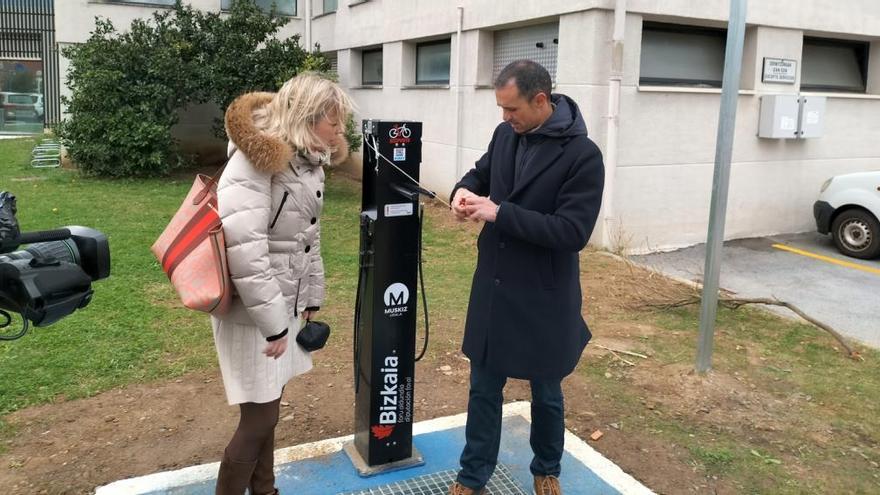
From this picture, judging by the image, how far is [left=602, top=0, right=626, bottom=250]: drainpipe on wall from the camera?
7930mm

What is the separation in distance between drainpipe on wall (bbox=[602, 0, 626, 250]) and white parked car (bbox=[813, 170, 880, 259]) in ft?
8.89

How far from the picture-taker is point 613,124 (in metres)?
8.10

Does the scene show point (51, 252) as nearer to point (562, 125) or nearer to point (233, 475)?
point (233, 475)

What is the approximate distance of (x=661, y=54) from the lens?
874cm

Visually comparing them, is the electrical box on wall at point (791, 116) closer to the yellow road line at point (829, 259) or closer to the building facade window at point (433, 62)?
the yellow road line at point (829, 259)

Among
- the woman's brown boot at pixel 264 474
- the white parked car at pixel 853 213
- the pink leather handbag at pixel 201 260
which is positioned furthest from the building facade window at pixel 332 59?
the pink leather handbag at pixel 201 260

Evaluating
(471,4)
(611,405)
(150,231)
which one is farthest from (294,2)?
(611,405)

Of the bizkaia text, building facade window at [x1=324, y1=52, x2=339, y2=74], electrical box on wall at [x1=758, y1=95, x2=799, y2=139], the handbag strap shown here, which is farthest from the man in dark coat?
building facade window at [x1=324, y1=52, x2=339, y2=74]

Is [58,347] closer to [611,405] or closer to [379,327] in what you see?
[379,327]

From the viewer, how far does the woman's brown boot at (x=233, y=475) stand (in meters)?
2.77

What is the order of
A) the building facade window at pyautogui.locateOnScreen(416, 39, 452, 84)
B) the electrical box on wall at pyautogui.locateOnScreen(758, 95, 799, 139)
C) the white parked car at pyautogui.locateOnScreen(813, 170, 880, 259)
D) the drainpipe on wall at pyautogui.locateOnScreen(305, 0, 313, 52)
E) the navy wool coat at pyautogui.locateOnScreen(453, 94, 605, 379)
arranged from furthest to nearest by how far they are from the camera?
the drainpipe on wall at pyautogui.locateOnScreen(305, 0, 313, 52)
the building facade window at pyautogui.locateOnScreen(416, 39, 452, 84)
the electrical box on wall at pyautogui.locateOnScreen(758, 95, 799, 139)
the white parked car at pyautogui.locateOnScreen(813, 170, 880, 259)
the navy wool coat at pyautogui.locateOnScreen(453, 94, 605, 379)

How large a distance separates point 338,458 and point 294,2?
15768mm

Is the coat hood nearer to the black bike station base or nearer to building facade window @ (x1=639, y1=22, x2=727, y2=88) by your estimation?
the black bike station base

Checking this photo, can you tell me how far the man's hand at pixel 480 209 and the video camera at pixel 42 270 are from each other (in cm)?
133
